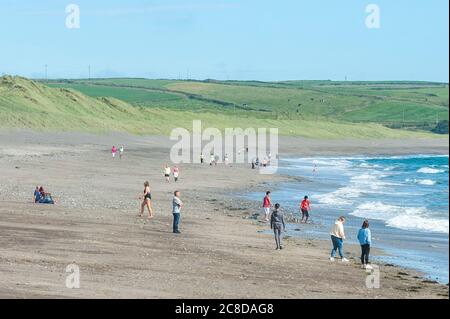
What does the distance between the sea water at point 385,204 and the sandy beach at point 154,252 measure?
1.79 metres

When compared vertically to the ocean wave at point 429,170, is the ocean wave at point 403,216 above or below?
above

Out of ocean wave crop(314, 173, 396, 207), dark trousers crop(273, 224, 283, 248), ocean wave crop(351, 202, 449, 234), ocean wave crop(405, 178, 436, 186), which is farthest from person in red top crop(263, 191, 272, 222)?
ocean wave crop(405, 178, 436, 186)

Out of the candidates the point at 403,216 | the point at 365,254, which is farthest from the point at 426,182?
the point at 365,254

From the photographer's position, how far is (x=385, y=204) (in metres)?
41.3

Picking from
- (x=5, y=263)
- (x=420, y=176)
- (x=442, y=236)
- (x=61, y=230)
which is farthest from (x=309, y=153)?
(x=5, y=263)

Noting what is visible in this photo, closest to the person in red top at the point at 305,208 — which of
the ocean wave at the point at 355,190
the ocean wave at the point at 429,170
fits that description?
the ocean wave at the point at 355,190

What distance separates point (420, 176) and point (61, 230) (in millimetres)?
45009

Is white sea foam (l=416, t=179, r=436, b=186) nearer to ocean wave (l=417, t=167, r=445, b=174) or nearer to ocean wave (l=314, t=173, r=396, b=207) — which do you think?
ocean wave (l=314, t=173, r=396, b=207)

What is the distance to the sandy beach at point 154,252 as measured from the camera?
57.5 feet

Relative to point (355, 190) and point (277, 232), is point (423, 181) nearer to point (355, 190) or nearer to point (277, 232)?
point (355, 190)

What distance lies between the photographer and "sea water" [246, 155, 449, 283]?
26.7m

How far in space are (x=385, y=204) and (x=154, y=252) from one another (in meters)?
21.3

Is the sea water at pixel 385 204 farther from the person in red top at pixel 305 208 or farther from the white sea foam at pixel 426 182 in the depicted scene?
the person in red top at pixel 305 208

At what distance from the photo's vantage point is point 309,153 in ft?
302
